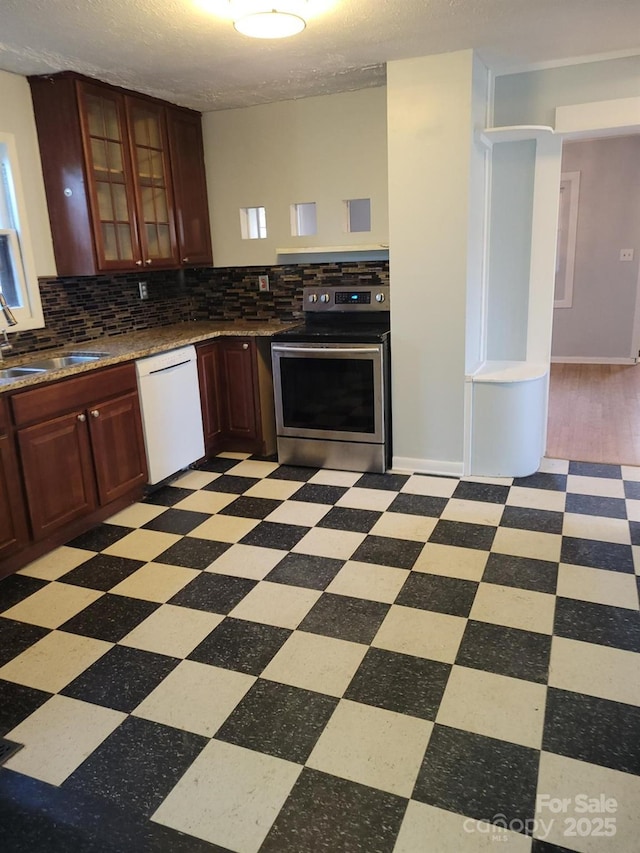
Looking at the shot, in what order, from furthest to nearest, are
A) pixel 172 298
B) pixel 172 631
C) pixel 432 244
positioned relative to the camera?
pixel 172 298 → pixel 432 244 → pixel 172 631

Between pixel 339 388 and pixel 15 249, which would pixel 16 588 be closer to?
pixel 15 249

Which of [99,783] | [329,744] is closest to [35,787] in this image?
[99,783]

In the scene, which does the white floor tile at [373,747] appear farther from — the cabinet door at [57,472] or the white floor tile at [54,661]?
the cabinet door at [57,472]

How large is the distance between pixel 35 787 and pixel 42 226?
9.21 ft

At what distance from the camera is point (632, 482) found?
3521mm

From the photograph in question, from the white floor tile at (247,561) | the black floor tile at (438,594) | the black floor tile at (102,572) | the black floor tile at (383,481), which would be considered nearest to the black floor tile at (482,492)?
the black floor tile at (383,481)

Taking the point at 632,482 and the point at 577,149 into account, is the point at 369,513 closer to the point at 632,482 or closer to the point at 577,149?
the point at 632,482

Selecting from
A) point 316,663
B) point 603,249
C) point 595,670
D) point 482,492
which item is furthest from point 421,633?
point 603,249

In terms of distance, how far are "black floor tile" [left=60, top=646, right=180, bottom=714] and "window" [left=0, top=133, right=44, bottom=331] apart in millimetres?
1950

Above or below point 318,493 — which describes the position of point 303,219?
above

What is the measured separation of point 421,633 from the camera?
7.39ft

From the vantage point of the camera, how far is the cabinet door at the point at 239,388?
407 cm

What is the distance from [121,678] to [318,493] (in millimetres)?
1689

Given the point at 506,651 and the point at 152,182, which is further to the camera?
the point at 152,182
